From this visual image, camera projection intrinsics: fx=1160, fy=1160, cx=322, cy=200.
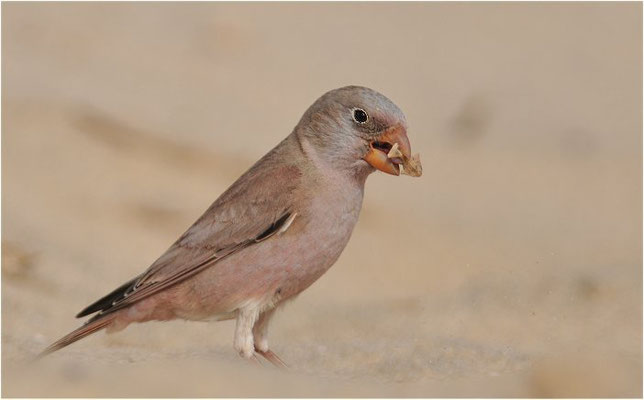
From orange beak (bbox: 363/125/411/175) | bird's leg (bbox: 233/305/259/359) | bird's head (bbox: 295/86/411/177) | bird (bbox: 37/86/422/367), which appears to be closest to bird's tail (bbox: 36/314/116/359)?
bird (bbox: 37/86/422/367)

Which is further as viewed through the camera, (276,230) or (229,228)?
(229,228)

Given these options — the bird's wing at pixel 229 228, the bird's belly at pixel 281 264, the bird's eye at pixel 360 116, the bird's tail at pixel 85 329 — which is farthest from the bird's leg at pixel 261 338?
the bird's eye at pixel 360 116

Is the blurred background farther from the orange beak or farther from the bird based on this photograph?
the orange beak

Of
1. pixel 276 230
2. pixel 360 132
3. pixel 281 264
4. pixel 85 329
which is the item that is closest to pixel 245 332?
pixel 281 264

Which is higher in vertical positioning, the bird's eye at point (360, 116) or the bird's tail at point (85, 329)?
the bird's eye at point (360, 116)

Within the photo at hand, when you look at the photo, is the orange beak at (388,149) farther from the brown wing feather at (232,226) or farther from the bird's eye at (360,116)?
the brown wing feather at (232,226)

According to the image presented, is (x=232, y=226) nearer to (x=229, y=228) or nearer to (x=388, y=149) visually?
(x=229, y=228)
